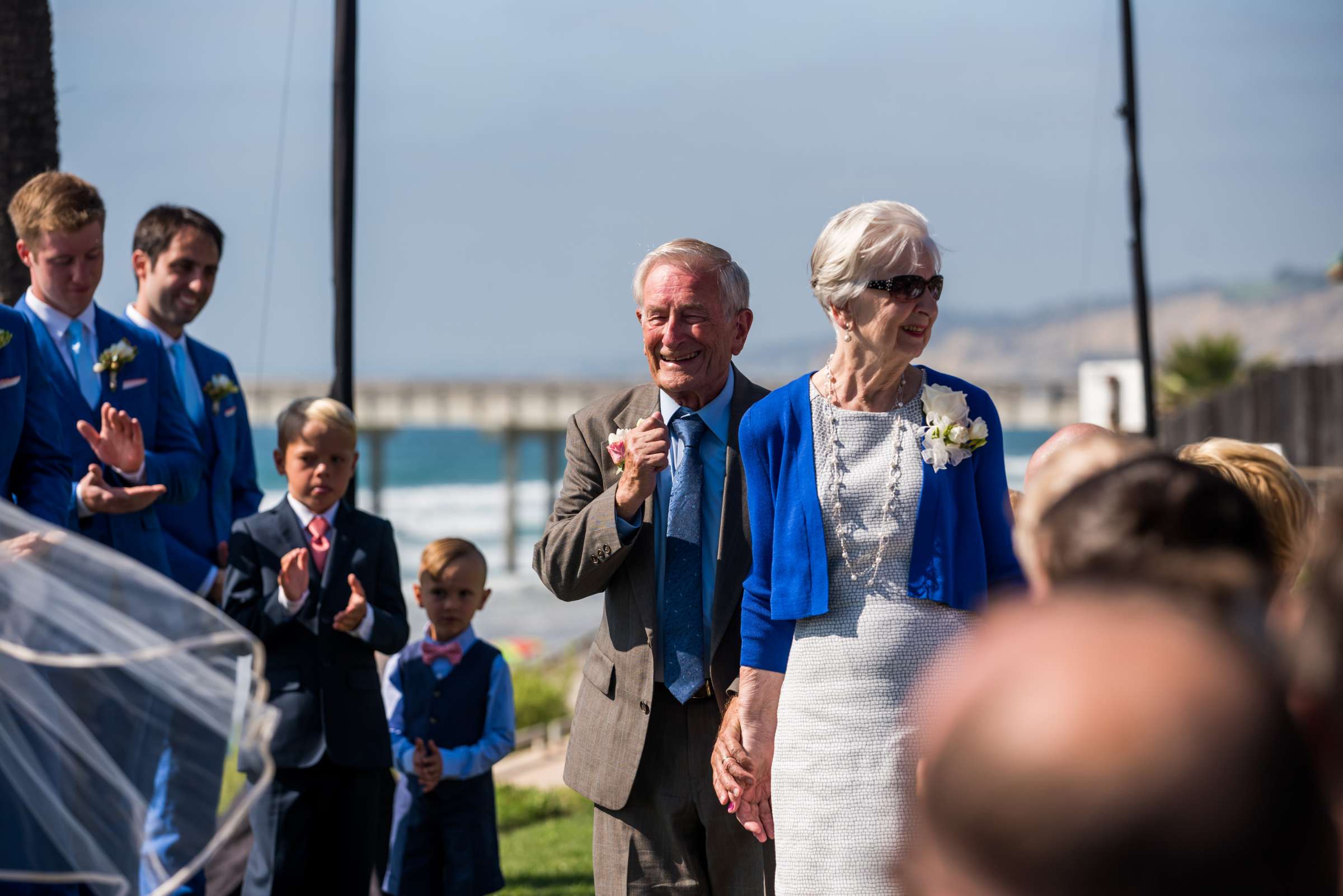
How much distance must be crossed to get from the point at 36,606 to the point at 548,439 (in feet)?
207

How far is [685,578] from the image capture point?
12.4 feet

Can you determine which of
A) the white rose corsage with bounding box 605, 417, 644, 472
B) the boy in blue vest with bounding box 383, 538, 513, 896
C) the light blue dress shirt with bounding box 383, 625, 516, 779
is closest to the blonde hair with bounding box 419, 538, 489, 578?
the boy in blue vest with bounding box 383, 538, 513, 896

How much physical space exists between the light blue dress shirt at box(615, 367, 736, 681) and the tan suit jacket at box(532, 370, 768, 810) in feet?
0.07

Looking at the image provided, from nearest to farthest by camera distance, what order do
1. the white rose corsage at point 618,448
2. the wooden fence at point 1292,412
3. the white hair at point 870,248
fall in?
1. the white hair at point 870,248
2. the white rose corsage at point 618,448
3. the wooden fence at point 1292,412

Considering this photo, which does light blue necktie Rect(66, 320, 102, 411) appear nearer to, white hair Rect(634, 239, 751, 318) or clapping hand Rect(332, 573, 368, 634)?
clapping hand Rect(332, 573, 368, 634)

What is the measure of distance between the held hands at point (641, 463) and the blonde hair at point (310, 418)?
1704 millimetres

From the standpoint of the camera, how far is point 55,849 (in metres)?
2.66

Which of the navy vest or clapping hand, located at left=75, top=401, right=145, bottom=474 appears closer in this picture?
clapping hand, located at left=75, top=401, right=145, bottom=474

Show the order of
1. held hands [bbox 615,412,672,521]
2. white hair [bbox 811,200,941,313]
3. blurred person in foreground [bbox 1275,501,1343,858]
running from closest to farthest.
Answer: blurred person in foreground [bbox 1275,501,1343,858] < white hair [bbox 811,200,941,313] < held hands [bbox 615,412,672,521]

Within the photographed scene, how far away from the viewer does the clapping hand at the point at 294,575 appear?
14.9ft

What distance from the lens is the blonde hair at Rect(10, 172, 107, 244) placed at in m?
4.48

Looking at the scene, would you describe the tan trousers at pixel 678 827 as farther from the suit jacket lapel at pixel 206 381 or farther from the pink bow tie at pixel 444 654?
the suit jacket lapel at pixel 206 381

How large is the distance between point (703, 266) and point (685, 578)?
0.89 m

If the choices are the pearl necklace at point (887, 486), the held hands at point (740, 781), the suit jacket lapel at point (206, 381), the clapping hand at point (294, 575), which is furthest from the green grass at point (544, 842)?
the pearl necklace at point (887, 486)
